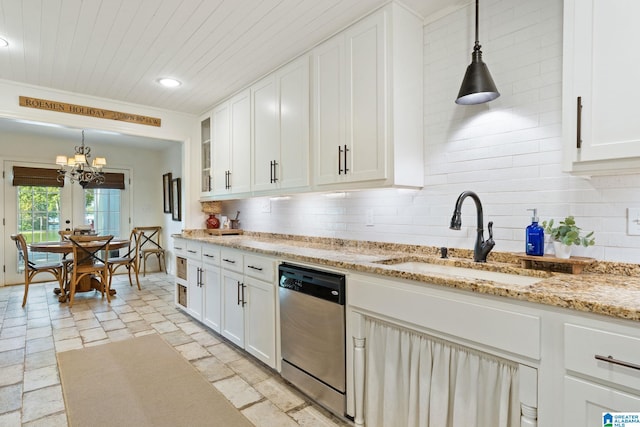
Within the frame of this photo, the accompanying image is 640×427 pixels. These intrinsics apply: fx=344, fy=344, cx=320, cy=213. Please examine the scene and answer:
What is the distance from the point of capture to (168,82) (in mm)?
3316

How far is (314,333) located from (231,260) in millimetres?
1163

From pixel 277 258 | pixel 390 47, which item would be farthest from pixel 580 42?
pixel 277 258

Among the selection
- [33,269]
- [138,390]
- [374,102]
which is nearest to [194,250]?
[138,390]

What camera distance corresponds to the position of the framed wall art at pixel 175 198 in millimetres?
5965

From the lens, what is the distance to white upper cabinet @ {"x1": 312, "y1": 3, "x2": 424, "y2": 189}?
2.12 meters

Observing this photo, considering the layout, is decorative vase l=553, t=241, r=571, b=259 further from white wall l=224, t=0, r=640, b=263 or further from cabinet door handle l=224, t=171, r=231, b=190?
cabinet door handle l=224, t=171, r=231, b=190

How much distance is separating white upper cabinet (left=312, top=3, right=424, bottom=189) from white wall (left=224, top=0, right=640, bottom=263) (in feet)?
0.49

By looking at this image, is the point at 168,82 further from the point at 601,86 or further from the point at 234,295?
the point at 601,86

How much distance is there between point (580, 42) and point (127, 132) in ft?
13.5

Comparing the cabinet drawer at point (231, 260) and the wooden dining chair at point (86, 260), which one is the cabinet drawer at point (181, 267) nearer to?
the cabinet drawer at point (231, 260)

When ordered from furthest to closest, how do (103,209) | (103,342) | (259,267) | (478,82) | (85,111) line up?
(103,209)
(85,111)
(103,342)
(259,267)
(478,82)

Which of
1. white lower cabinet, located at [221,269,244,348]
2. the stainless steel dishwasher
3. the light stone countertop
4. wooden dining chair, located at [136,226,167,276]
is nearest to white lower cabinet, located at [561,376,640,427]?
the light stone countertop

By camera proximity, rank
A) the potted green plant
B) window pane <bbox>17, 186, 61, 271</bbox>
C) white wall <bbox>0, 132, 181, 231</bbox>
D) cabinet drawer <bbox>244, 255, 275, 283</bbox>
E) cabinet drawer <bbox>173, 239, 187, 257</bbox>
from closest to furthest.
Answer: the potted green plant, cabinet drawer <bbox>244, 255, 275, 283</bbox>, cabinet drawer <bbox>173, 239, 187, 257</bbox>, white wall <bbox>0, 132, 181, 231</bbox>, window pane <bbox>17, 186, 61, 271</bbox>

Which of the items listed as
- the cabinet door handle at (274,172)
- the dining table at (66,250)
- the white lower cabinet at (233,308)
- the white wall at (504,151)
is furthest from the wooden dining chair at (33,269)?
the white wall at (504,151)
